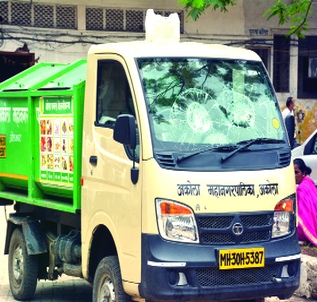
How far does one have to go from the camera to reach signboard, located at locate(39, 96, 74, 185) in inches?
290

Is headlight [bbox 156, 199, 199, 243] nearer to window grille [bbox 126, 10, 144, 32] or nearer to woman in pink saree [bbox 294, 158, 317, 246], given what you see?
woman in pink saree [bbox 294, 158, 317, 246]

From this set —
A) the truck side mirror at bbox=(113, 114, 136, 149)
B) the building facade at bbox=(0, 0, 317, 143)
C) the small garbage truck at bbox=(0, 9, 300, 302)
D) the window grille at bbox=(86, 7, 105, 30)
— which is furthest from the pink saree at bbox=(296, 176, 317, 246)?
the window grille at bbox=(86, 7, 105, 30)

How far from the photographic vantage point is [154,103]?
6.37m

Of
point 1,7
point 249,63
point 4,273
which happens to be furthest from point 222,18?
point 249,63

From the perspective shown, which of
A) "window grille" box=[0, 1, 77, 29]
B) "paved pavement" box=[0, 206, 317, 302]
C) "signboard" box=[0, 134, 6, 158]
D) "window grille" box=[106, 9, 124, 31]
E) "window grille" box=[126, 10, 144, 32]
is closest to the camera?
"paved pavement" box=[0, 206, 317, 302]

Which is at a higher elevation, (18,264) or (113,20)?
(113,20)

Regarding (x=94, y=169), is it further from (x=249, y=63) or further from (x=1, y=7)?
(x=1, y=7)

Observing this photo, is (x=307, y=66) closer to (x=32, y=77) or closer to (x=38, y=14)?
(x=38, y=14)

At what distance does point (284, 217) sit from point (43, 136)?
8.23ft

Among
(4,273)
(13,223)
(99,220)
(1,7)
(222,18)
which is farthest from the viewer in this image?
(222,18)

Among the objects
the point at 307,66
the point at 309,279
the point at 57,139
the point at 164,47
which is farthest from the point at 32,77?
the point at 307,66

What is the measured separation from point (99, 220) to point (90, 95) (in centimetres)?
99

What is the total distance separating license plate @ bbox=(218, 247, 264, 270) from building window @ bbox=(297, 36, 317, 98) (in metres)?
16.8

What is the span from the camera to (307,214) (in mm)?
9266
